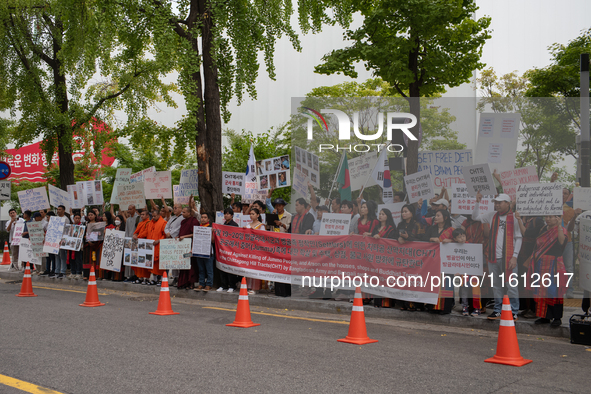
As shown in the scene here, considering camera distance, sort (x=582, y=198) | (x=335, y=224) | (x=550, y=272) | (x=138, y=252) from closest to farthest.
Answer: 1. (x=550, y=272)
2. (x=582, y=198)
3. (x=335, y=224)
4. (x=138, y=252)

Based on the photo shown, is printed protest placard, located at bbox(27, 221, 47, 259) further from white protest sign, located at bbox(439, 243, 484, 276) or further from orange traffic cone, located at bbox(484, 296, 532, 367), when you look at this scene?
orange traffic cone, located at bbox(484, 296, 532, 367)

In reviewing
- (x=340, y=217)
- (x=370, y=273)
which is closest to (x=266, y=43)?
(x=340, y=217)

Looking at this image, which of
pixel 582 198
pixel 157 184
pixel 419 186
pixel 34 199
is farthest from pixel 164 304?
pixel 34 199

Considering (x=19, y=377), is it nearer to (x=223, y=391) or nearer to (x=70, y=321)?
(x=223, y=391)

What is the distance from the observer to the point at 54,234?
16.8 metres

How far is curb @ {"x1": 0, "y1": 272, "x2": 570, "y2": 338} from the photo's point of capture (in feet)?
27.5

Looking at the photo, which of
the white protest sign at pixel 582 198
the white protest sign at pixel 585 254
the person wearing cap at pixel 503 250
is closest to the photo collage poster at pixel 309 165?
the person wearing cap at pixel 503 250

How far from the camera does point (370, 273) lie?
1017cm

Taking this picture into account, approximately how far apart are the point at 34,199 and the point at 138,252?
606cm

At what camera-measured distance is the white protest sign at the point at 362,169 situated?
1116cm

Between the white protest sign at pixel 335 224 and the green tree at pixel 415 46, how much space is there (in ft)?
21.0

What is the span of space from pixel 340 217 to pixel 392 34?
9.80 meters

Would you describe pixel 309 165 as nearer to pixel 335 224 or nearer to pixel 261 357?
pixel 335 224

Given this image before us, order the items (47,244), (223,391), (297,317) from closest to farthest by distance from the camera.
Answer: (223,391) < (297,317) < (47,244)
